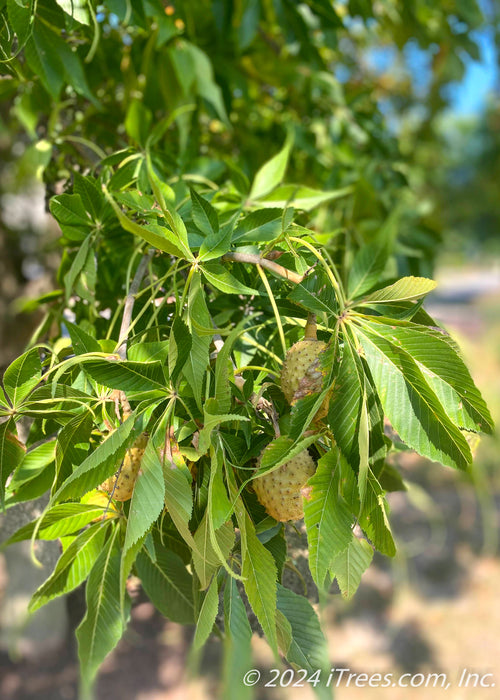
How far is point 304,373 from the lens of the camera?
1.47 ft

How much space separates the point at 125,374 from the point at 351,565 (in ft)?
0.82

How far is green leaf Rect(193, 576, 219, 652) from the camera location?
0.42 m

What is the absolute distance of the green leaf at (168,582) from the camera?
57 centimetres

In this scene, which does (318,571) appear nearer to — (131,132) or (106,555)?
(106,555)

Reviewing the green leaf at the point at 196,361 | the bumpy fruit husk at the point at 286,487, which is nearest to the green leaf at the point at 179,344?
the green leaf at the point at 196,361

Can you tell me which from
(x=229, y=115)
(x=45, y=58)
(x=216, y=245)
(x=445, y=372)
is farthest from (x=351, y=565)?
(x=229, y=115)

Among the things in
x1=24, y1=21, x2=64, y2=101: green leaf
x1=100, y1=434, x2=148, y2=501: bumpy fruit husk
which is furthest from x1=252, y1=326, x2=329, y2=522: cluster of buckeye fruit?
x1=24, y1=21, x2=64, y2=101: green leaf

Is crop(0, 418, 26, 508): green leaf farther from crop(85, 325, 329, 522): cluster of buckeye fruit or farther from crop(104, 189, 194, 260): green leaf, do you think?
crop(104, 189, 194, 260): green leaf

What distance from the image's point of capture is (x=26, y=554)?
1279mm

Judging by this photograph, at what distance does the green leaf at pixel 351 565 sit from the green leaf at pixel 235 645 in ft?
0.29

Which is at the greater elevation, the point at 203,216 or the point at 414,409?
the point at 203,216

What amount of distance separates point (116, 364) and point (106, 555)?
0.18 m

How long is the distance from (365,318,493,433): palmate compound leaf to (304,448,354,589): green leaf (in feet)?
0.34

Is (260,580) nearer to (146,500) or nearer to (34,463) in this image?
(146,500)
